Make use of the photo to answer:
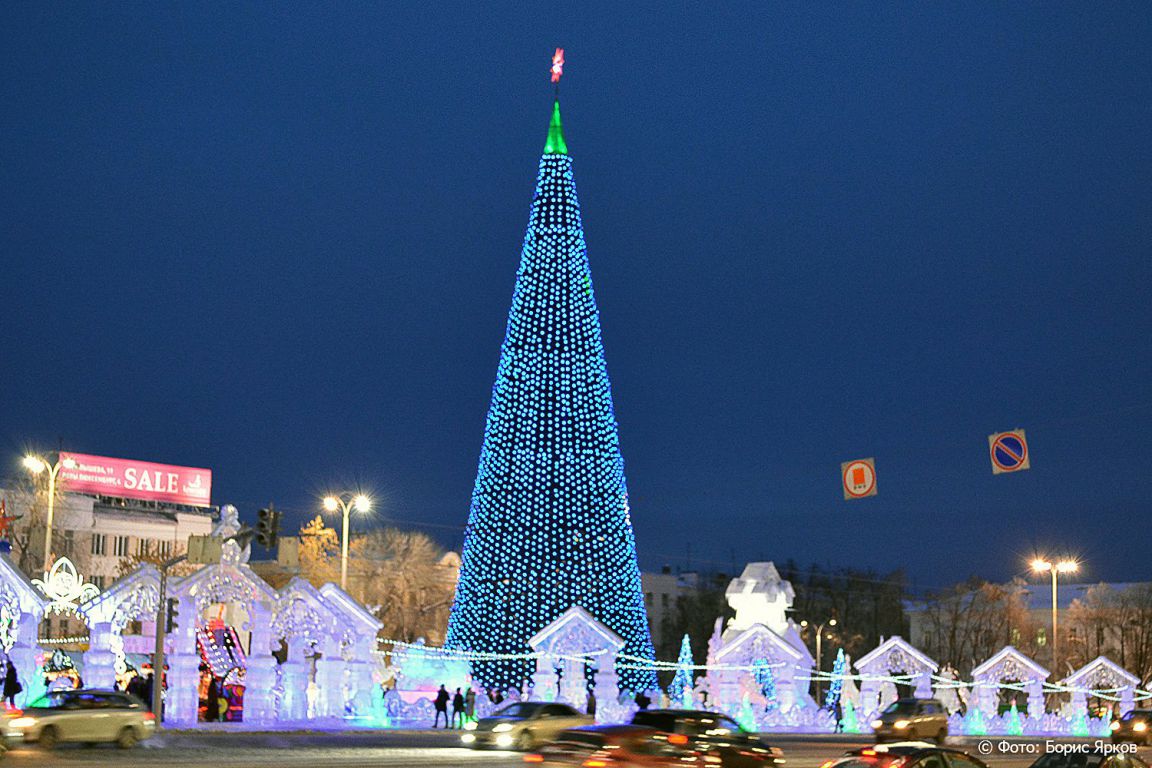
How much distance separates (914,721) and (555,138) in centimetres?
2185

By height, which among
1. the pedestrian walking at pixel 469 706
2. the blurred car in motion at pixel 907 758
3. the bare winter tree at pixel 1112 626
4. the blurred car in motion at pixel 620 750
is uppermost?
the bare winter tree at pixel 1112 626

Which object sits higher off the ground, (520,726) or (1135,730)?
(520,726)

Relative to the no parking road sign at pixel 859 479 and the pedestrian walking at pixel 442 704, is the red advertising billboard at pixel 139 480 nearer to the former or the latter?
the pedestrian walking at pixel 442 704

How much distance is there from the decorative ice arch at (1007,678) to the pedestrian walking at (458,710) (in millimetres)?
17603

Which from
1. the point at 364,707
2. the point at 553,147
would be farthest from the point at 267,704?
the point at 553,147

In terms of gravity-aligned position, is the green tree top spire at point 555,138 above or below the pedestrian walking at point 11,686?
above

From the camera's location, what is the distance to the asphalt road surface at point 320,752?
2577 cm

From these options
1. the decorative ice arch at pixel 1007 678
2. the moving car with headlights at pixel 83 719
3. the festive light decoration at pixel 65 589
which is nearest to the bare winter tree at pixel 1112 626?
the decorative ice arch at pixel 1007 678

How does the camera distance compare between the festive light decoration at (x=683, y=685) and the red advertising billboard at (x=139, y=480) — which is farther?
the red advertising billboard at (x=139, y=480)

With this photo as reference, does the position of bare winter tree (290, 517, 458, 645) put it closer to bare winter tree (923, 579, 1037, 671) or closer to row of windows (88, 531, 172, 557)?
row of windows (88, 531, 172, 557)

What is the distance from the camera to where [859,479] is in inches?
1388

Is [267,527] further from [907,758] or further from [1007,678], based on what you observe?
[1007,678]

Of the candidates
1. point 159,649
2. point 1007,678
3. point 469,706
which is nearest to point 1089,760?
point 159,649

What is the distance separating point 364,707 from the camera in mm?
40875
